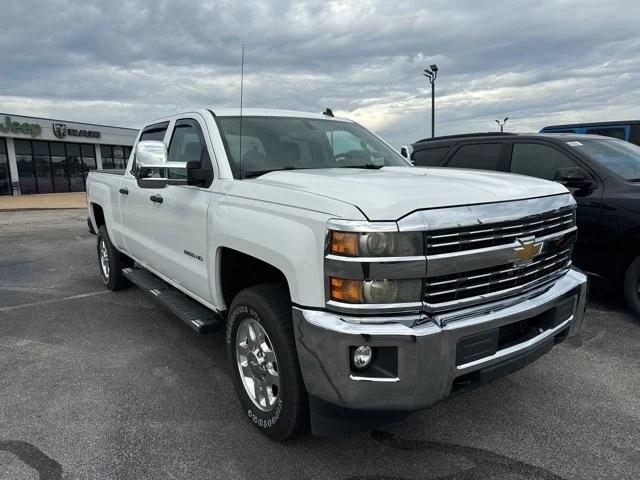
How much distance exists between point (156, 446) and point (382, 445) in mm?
1281

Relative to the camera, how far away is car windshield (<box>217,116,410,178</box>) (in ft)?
11.6

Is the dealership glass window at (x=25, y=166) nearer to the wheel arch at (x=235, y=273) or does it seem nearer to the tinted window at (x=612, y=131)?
the tinted window at (x=612, y=131)

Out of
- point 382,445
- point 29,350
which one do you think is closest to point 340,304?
point 382,445

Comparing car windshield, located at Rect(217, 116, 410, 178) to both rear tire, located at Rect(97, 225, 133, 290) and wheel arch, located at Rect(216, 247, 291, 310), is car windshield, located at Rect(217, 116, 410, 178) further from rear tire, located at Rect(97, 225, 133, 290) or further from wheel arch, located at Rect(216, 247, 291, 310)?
rear tire, located at Rect(97, 225, 133, 290)

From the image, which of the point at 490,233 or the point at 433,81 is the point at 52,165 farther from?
Answer: the point at 490,233

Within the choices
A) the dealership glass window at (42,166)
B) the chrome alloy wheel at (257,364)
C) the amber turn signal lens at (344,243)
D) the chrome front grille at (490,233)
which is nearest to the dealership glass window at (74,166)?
the dealership glass window at (42,166)

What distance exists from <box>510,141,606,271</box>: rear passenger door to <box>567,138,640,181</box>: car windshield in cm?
18

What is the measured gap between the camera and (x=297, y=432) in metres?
2.70

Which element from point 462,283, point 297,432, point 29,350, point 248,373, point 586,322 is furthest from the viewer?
point 586,322

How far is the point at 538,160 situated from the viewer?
5.71m

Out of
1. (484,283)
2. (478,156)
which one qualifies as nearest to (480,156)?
(478,156)

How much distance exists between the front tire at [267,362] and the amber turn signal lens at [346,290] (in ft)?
1.41

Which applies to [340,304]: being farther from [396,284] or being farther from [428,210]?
[428,210]

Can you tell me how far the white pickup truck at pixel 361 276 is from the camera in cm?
224
